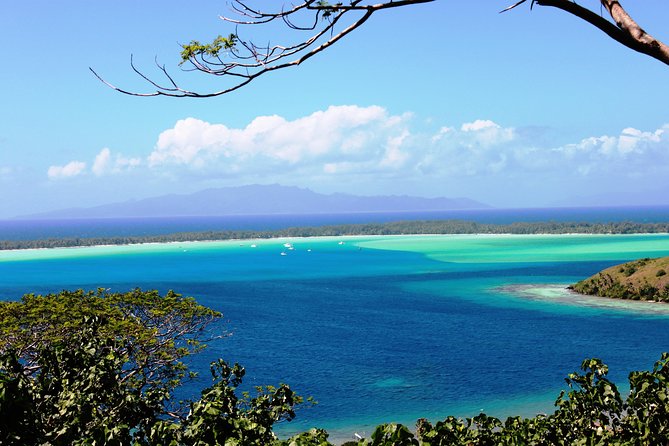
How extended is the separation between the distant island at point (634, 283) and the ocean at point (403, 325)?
224 centimetres

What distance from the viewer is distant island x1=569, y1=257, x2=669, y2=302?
52.8m

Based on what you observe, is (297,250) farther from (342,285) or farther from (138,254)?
(342,285)

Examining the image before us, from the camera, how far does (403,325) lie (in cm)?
4331

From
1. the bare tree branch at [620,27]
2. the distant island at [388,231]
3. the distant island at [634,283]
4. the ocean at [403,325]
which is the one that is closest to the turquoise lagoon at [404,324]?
the ocean at [403,325]

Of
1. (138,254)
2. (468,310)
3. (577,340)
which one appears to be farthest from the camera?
(138,254)

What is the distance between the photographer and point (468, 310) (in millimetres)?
49312

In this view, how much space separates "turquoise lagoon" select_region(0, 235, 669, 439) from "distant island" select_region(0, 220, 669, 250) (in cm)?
3959

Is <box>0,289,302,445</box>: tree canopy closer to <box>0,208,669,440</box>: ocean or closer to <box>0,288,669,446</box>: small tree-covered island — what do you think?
<box>0,288,669,446</box>: small tree-covered island

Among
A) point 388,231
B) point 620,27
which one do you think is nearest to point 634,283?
point 620,27

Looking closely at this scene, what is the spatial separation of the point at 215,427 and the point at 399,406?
17.7 m

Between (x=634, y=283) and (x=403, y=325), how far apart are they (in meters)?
22.9

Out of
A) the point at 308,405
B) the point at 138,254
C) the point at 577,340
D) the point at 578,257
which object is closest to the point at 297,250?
the point at 138,254

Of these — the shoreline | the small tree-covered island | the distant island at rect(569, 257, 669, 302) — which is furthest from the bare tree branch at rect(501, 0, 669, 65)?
the shoreline

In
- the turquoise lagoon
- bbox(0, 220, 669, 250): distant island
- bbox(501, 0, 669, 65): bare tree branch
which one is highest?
bbox(501, 0, 669, 65): bare tree branch
